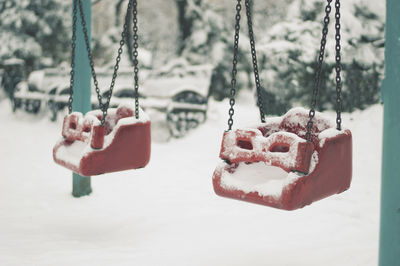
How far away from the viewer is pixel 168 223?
4031mm

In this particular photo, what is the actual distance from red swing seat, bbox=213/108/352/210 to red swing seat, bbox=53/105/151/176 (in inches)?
33.9

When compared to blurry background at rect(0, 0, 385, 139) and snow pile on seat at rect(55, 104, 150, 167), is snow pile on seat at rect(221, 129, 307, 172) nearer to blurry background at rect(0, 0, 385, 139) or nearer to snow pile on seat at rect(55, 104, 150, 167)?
snow pile on seat at rect(55, 104, 150, 167)

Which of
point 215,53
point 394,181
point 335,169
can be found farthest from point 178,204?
point 215,53

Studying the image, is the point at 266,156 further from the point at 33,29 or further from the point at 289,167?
the point at 33,29

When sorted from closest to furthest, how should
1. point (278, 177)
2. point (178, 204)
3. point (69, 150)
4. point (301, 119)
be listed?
point (278, 177)
point (301, 119)
point (69, 150)
point (178, 204)

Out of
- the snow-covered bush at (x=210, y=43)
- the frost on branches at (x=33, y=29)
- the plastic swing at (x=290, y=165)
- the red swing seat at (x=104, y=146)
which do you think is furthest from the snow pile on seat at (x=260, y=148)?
the frost on branches at (x=33, y=29)

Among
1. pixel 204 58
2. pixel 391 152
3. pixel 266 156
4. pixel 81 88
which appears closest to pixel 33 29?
pixel 204 58

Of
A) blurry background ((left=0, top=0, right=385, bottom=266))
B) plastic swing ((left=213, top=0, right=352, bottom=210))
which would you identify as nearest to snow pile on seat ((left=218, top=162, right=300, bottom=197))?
plastic swing ((left=213, top=0, right=352, bottom=210))

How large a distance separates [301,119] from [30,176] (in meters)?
3.94

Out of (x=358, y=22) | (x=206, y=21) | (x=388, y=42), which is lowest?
(x=388, y=42)

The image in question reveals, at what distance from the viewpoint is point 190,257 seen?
3.26 meters

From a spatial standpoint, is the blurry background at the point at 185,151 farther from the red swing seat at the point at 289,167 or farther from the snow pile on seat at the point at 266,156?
the red swing seat at the point at 289,167

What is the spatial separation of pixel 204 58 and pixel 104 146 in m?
11.6

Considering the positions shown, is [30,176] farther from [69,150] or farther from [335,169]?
[335,169]
